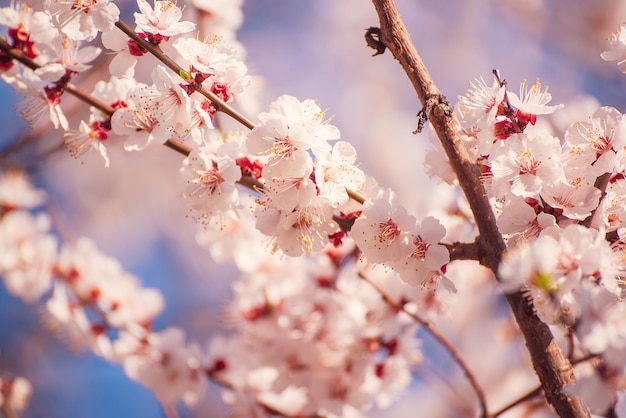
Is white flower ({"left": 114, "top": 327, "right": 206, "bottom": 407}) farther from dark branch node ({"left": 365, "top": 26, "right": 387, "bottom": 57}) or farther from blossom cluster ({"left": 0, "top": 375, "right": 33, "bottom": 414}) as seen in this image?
dark branch node ({"left": 365, "top": 26, "right": 387, "bottom": 57})

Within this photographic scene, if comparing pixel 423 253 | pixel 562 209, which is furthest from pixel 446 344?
pixel 562 209

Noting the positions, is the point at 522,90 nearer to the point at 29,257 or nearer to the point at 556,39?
the point at 29,257

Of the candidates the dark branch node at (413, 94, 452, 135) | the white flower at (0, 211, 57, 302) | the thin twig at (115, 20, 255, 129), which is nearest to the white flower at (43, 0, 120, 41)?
the thin twig at (115, 20, 255, 129)

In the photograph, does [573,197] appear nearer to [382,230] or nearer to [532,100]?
[532,100]

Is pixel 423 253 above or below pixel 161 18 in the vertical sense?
below

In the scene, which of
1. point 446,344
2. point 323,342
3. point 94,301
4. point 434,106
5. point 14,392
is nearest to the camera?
point 434,106

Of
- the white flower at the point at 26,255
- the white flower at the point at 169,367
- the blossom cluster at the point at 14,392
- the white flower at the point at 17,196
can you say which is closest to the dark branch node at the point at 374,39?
the white flower at the point at 169,367

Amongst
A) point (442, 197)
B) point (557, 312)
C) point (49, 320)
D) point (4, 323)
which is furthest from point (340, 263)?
point (4, 323)

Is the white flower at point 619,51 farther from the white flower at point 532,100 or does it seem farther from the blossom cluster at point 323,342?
the blossom cluster at point 323,342
